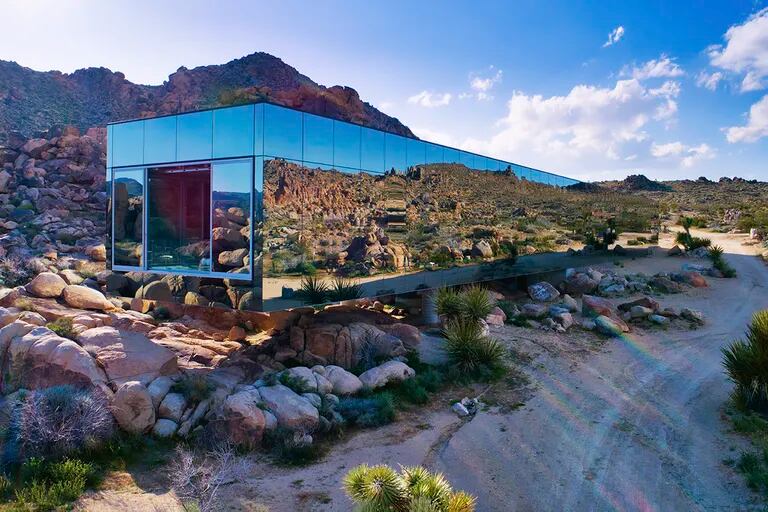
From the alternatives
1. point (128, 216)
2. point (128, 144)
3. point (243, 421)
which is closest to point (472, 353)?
point (243, 421)

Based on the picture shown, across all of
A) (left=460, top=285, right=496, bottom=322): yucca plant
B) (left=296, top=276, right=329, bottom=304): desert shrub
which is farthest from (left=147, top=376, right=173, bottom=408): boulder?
(left=460, top=285, right=496, bottom=322): yucca plant

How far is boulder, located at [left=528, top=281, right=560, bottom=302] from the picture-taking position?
18984mm

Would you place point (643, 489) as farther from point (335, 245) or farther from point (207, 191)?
point (207, 191)

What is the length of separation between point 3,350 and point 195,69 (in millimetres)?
66076

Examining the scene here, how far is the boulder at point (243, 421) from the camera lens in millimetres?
7609

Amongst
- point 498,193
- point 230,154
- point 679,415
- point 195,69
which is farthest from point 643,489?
point 195,69

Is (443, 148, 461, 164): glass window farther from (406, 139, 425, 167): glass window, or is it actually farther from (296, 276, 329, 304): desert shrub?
(296, 276, 329, 304): desert shrub

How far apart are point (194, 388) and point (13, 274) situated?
1195cm

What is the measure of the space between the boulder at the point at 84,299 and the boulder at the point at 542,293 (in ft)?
44.4

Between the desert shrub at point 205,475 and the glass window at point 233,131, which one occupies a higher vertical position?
the glass window at point 233,131

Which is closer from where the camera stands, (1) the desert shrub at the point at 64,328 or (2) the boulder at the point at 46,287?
(1) the desert shrub at the point at 64,328

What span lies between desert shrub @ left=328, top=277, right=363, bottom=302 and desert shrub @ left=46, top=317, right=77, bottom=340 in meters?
4.68

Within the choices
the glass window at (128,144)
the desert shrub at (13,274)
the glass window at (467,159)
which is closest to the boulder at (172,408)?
the glass window at (128,144)

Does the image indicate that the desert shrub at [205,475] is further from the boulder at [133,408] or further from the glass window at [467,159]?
the glass window at [467,159]
